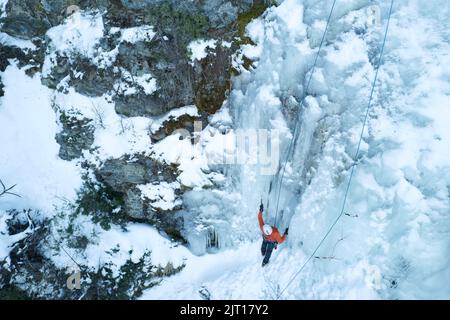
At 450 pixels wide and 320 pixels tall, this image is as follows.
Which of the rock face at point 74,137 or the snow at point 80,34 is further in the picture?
the rock face at point 74,137

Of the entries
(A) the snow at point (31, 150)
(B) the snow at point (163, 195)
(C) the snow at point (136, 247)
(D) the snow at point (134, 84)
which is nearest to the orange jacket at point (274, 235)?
(B) the snow at point (163, 195)

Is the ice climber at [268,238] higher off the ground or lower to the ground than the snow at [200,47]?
lower

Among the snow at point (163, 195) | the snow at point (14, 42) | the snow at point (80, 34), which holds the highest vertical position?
the snow at point (80, 34)

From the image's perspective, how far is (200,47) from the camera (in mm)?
6922

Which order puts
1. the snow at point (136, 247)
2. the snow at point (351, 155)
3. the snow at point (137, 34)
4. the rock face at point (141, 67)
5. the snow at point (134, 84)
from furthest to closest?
the snow at point (136, 247) < the snow at point (134, 84) < the snow at point (137, 34) < the rock face at point (141, 67) < the snow at point (351, 155)

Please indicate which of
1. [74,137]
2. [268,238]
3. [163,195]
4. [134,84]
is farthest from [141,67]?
[268,238]

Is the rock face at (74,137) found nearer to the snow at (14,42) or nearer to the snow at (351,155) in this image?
the snow at (14,42)

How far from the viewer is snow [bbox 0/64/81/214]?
304 inches

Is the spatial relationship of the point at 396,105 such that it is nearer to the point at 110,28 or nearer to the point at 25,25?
the point at 110,28

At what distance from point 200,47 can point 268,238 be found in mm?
3602

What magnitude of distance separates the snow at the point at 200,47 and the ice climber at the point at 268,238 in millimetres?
2986

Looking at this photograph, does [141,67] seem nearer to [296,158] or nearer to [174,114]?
[174,114]

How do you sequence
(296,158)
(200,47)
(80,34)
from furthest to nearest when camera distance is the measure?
(80,34) < (200,47) < (296,158)

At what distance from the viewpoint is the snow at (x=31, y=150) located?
7.72 metres
